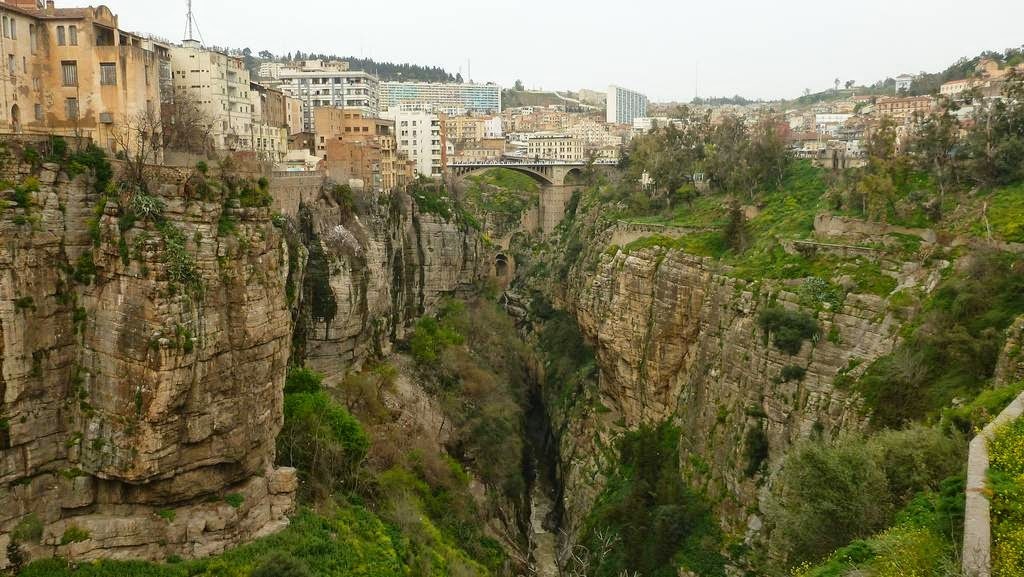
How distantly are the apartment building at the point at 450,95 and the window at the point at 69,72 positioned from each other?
121648 mm

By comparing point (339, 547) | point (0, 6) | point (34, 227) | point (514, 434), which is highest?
point (0, 6)

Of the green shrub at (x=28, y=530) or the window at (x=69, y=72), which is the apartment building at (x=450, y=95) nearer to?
the window at (x=69, y=72)

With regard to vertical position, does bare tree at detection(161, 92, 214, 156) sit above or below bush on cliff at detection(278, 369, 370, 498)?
above

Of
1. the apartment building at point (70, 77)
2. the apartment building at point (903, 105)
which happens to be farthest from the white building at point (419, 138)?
the apartment building at point (70, 77)

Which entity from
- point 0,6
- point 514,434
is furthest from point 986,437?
point 514,434

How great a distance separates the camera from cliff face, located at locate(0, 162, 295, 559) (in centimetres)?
1592

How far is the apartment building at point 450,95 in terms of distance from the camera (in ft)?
485

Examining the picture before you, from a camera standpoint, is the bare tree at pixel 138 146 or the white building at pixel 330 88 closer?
→ the bare tree at pixel 138 146

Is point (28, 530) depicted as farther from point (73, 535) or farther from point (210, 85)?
point (210, 85)

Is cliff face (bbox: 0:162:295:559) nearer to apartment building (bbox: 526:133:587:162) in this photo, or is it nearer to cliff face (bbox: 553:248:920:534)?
cliff face (bbox: 553:248:920:534)

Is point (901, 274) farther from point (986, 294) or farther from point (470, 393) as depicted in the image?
point (470, 393)

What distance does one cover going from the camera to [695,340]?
3197 centimetres

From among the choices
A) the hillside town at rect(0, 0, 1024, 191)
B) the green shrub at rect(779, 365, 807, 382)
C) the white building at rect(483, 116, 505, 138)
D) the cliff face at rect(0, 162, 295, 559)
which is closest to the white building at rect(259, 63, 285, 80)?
the hillside town at rect(0, 0, 1024, 191)

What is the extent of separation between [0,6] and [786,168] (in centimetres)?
3473
